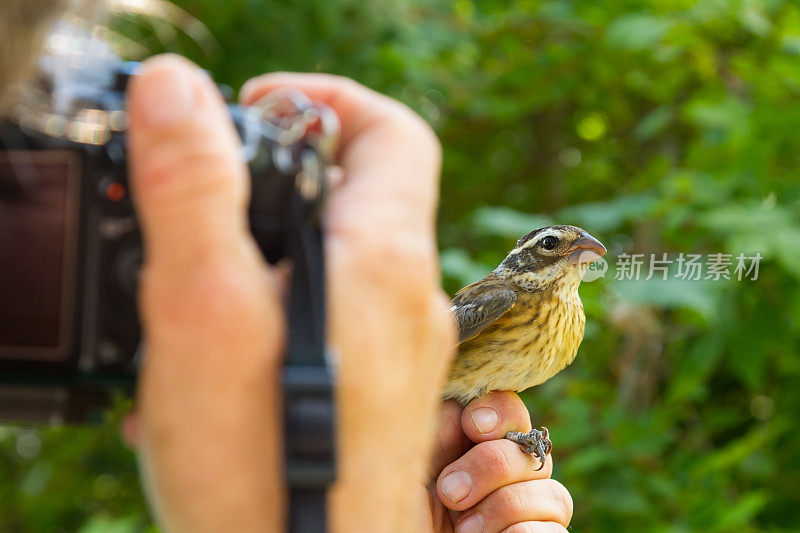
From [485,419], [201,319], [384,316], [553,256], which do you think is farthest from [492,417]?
[201,319]

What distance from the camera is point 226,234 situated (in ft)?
1.49

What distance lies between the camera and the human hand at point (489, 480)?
0.95m

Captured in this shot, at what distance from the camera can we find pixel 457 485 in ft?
3.12

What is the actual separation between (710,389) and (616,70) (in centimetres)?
59

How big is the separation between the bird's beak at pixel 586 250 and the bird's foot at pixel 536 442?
10.7 inches

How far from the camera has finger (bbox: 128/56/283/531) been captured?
1.46ft

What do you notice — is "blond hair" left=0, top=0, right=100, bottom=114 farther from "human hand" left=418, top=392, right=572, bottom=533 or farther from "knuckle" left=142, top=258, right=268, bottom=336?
"human hand" left=418, top=392, right=572, bottom=533

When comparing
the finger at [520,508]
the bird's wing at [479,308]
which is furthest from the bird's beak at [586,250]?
the finger at [520,508]

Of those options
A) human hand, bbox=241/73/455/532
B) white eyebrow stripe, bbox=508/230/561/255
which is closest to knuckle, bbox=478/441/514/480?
white eyebrow stripe, bbox=508/230/561/255

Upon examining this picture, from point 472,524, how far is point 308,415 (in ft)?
1.92

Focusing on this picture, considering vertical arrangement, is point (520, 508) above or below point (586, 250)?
below

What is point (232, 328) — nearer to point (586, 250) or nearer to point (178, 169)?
point (178, 169)

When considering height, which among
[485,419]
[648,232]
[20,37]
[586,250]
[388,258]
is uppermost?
[20,37]

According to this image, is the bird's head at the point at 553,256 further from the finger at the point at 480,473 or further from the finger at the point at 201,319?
the finger at the point at 201,319
